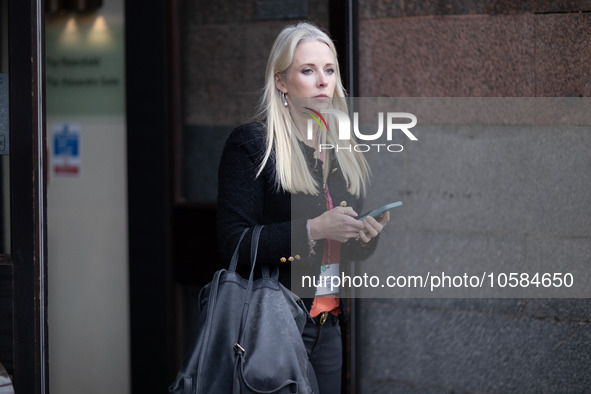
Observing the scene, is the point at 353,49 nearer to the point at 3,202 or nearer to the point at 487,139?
the point at 487,139

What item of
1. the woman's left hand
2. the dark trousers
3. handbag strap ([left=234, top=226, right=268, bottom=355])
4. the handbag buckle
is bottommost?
the dark trousers

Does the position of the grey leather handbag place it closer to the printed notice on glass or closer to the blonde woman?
the blonde woman

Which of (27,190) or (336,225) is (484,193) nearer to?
(336,225)

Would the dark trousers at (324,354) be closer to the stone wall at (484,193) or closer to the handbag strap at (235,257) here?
the handbag strap at (235,257)

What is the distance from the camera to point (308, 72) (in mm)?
2479

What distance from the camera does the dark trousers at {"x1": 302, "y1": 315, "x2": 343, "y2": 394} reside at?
2.52m

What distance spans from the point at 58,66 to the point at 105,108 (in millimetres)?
440

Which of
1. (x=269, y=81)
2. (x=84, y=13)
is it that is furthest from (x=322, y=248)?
(x=84, y=13)

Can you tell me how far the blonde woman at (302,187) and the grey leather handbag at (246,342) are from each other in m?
0.11

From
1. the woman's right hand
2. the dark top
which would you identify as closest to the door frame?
the dark top

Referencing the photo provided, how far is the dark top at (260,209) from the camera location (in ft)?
7.68

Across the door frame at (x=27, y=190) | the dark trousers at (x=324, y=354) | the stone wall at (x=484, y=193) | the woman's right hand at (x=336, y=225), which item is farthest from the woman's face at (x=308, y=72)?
the door frame at (x=27, y=190)

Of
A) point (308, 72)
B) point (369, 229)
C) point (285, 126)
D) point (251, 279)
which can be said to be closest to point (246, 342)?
Result: point (251, 279)

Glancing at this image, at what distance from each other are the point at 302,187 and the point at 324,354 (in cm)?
68
